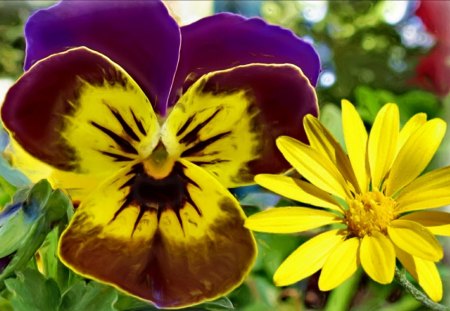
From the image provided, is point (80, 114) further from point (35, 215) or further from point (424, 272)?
point (424, 272)

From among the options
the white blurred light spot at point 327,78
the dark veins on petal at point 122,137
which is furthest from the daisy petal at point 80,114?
the white blurred light spot at point 327,78

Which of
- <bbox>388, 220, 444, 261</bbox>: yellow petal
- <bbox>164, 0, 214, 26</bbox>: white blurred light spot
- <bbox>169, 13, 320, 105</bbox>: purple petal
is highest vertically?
<bbox>164, 0, 214, 26</bbox>: white blurred light spot

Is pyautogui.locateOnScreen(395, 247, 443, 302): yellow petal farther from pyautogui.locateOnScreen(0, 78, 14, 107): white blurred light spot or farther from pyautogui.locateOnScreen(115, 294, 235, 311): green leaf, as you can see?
pyautogui.locateOnScreen(0, 78, 14, 107): white blurred light spot

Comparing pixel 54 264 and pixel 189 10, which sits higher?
pixel 189 10

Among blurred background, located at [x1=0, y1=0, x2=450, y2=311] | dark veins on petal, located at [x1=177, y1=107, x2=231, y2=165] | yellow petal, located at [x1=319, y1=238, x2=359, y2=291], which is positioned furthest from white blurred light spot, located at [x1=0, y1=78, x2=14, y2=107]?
yellow petal, located at [x1=319, y1=238, x2=359, y2=291]

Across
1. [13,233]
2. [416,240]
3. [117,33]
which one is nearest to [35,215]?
[13,233]

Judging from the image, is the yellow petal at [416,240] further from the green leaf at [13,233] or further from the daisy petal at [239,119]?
the green leaf at [13,233]
